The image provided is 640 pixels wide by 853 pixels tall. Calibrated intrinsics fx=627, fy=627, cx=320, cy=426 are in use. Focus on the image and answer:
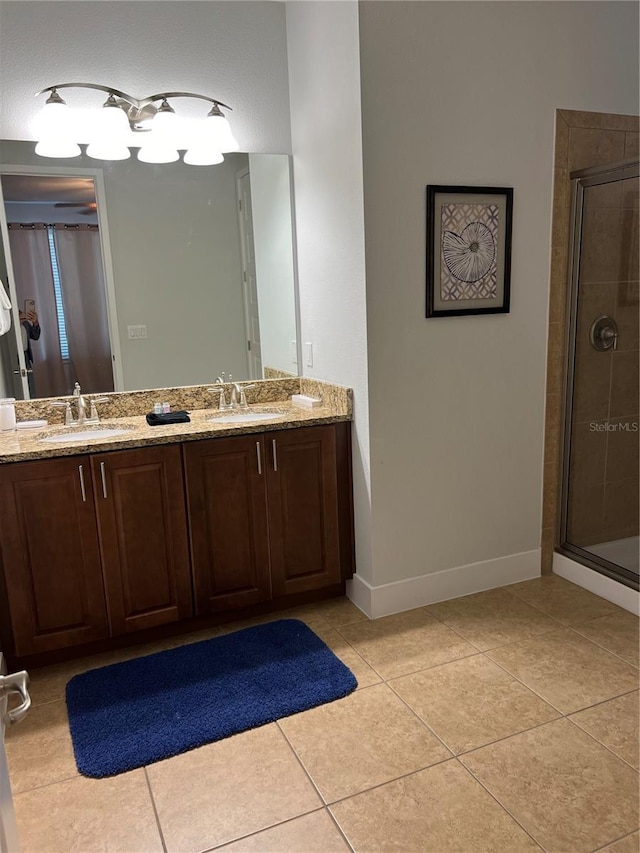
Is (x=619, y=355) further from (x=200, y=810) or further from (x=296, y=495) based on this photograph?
(x=200, y=810)

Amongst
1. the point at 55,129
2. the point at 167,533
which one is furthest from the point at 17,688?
the point at 55,129

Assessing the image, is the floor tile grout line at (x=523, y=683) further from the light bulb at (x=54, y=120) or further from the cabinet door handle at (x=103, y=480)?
the light bulb at (x=54, y=120)

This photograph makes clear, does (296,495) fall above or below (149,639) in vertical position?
above

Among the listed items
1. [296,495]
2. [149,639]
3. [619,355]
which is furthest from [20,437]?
[619,355]

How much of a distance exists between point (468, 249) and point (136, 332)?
4.98ft

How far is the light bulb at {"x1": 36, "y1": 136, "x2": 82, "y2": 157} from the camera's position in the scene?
8.54 ft

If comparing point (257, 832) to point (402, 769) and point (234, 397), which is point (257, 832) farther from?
point (234, 397)

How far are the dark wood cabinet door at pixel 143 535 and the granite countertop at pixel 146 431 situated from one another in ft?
0.16

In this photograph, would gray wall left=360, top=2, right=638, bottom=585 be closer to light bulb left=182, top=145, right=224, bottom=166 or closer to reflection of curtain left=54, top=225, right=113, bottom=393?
light bulb left=182, top=145, right=224, bottom=166

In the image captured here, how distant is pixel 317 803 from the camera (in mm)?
1750

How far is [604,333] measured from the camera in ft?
9.84

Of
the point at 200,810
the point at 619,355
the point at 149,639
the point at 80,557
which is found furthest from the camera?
the point at 619,355

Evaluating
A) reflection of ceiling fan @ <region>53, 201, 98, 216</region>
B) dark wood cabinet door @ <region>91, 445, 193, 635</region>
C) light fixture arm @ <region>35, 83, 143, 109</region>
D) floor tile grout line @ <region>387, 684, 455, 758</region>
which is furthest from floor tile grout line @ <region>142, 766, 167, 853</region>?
light fixture arm @ <region>35, 83, 143, 109</region>

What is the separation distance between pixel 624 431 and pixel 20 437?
277cm
